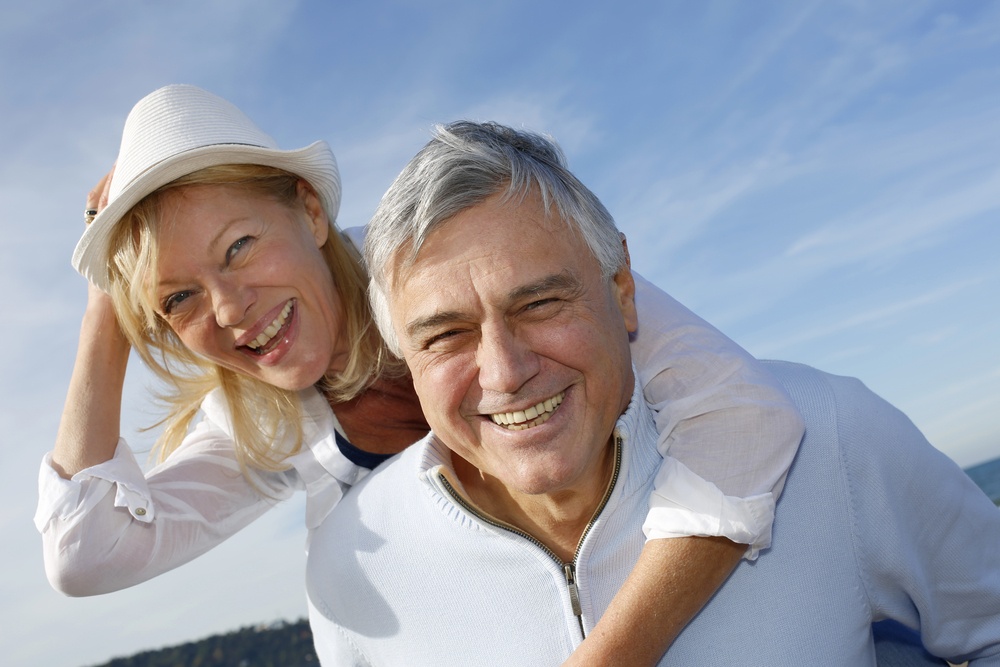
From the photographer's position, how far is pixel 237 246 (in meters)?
3.10

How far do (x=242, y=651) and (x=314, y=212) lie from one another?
341 cm

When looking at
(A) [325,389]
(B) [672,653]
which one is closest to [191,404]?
(A) [325,389]

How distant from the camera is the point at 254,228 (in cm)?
311

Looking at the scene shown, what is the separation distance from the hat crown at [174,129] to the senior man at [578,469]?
3.46 ft

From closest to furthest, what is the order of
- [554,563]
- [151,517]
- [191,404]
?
1. [554,563]
2. [151,517]
3. [191,404]

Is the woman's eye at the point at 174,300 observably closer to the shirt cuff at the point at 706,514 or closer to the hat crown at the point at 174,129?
the hat crown at the point at 174,129

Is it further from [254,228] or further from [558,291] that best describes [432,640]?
[254,228]

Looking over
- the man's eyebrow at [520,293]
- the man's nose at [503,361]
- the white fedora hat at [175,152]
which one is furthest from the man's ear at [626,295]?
the white fedora hat at [175,152]

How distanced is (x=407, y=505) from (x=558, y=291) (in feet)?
2.70

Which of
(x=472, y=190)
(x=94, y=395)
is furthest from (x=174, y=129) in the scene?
(x=472, y=190)

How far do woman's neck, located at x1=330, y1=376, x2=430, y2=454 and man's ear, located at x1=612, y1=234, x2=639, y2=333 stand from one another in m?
1.16

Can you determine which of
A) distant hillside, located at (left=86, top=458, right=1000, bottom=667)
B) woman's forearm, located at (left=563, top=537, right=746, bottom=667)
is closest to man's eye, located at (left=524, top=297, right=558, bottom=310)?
woman's forearm, located at (left=563, top=537, right=746, bottom=667)

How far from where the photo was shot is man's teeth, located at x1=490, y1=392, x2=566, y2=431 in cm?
234

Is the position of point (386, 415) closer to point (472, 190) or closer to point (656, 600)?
point (472, 190)
